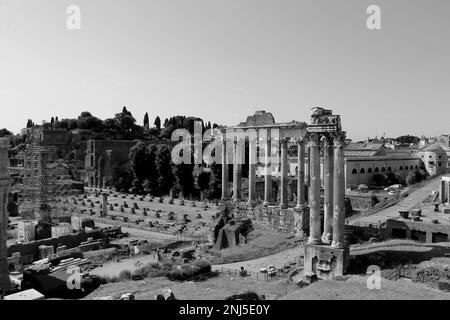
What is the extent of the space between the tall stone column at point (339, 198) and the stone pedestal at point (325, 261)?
42 centimetres

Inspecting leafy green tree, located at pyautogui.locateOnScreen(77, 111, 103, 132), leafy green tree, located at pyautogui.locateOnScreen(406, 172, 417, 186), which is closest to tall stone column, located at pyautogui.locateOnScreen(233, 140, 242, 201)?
leafy green tree, located at pyautogui.locateOnScreen(406, 172, 417, 186)

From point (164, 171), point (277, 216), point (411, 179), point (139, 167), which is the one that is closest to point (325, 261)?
point (277, 216)

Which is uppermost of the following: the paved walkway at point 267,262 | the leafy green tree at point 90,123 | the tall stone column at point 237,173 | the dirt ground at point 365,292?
the leafy green tree at point 90,123

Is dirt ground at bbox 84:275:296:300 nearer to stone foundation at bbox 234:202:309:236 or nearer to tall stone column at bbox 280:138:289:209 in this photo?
stone foundation at bbox 234:202:309:236

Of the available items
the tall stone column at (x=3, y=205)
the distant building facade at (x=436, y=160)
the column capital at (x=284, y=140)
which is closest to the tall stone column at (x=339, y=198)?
the column capital at (x=284, y=140)

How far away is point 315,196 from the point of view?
22.1 m

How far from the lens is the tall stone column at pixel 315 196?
2161 cm

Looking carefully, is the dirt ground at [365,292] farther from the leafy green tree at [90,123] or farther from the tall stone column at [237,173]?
the leafy green tree at [90,123]

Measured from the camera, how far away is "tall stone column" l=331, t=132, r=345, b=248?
2048 cm

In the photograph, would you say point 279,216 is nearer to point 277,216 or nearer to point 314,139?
point 277,216

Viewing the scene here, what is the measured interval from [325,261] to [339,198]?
3.32 meters

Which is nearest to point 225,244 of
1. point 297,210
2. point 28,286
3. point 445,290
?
point 297,210

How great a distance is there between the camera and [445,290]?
16.5 m

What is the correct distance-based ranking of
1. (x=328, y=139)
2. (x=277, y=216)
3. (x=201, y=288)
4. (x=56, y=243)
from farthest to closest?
(x=56, y=243)
(x=277, y=216)
(x=328, y=139)
(x=201, y=288)
